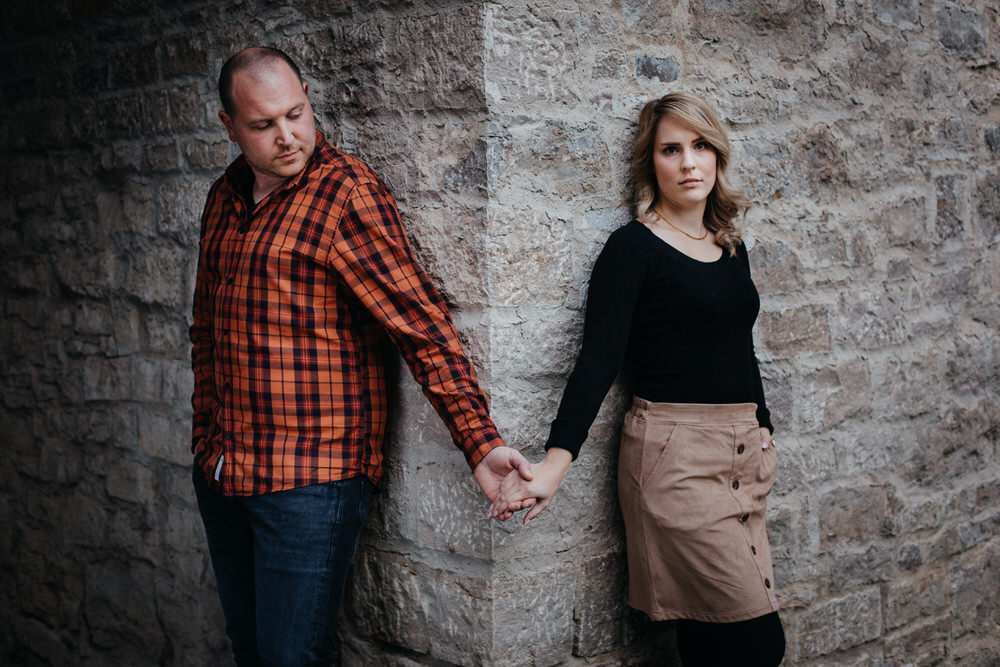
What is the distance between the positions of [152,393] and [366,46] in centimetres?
156

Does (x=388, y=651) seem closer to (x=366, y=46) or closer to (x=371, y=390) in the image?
(x=371, y=390)

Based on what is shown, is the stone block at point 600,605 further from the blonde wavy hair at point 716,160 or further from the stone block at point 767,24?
the stone block at point 767,24

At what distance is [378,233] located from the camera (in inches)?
86.4

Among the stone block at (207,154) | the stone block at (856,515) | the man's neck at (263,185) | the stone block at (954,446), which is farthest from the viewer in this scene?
the stone block at (954,446)

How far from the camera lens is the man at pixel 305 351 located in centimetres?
216

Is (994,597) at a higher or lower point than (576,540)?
lower

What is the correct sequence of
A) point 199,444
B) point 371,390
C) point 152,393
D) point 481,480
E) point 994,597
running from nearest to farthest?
point 481,480 < point 371,390 < point 199,444 < point 152,393 < point 994,597

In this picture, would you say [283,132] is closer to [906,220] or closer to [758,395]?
[758,395]

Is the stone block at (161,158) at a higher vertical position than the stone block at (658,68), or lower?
lower

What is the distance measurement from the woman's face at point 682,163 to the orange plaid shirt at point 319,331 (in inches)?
26.4

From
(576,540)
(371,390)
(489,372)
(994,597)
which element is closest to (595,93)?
(489,372)

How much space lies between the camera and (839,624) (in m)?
3.10

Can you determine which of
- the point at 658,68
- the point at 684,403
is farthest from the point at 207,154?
the point at 684,403

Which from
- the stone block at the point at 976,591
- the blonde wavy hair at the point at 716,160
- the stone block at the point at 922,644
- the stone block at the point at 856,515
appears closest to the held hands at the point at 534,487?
the blonde wavy hair at the point at 716,160
